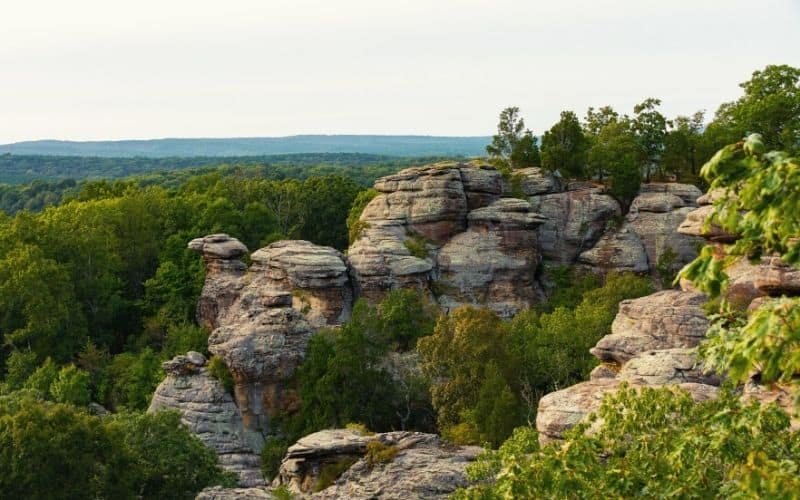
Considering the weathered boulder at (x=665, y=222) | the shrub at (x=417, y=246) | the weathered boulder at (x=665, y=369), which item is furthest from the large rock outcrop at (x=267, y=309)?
the weathered boulder at (x=665, y=369)

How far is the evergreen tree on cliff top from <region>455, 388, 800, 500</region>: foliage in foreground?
5148 cm

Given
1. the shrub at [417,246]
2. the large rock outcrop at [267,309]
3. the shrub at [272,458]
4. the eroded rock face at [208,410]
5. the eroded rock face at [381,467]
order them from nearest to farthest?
the eroded rock face at [381,467]
the shrub at [272,458]
the eroded rock face at [208,410]
the large rock outcrop at [267,309]
the shrub at [417,246]

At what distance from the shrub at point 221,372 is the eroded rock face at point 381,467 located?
34.2 feet

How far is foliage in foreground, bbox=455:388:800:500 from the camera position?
11.6 meters

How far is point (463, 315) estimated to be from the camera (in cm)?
3941

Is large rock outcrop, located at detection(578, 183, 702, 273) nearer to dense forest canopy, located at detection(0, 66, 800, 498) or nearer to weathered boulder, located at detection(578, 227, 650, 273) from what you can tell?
weathered boulder, located at detection(578, 227, 650, 273)

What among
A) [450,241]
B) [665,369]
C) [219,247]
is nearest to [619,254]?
[450,241]

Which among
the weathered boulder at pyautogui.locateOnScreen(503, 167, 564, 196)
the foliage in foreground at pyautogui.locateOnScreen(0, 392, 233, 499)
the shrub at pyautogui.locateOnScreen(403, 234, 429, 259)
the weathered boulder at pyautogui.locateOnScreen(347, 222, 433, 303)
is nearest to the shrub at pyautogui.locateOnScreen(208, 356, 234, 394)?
the foliage in foreground at pyautogui.locateOnScreen(0, 392, 233, 499)

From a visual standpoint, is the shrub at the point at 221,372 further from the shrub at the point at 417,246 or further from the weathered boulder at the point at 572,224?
the weathered boulder at the point at 572,224

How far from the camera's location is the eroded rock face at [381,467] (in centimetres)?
2638

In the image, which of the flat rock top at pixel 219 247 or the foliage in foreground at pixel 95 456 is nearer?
the foliage in foreground at pixel 95 456

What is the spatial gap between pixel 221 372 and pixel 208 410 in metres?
2.21

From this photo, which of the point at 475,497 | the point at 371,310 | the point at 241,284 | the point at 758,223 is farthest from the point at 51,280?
the point at 758,223

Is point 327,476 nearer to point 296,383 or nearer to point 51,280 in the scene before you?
point 296,383
